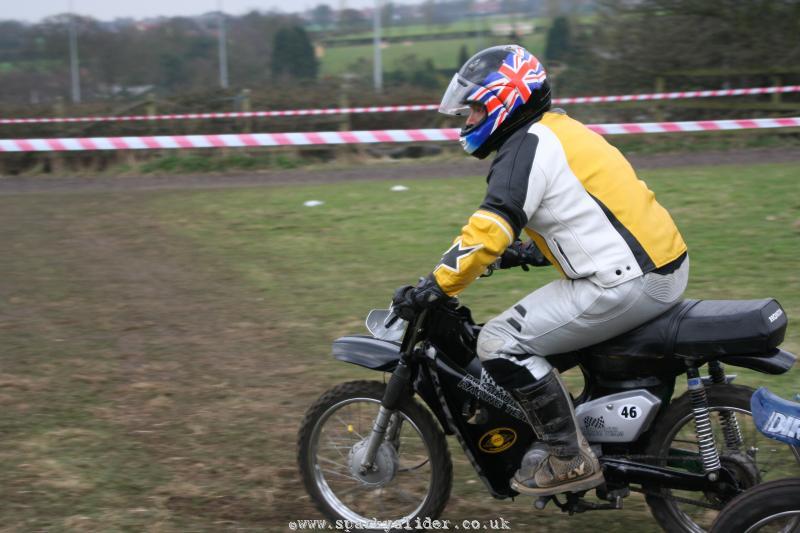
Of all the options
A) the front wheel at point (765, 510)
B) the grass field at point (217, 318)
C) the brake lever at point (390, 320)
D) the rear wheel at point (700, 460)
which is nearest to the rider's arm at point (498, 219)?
the brake lever at point (390, 320)

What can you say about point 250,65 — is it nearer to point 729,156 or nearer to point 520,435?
point 729,156

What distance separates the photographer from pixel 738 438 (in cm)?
411

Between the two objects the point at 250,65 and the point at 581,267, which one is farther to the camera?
the point at 250,65

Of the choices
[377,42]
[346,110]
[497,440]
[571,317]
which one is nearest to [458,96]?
[571,317]

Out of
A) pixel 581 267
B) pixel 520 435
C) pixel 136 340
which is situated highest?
pixel 581 267

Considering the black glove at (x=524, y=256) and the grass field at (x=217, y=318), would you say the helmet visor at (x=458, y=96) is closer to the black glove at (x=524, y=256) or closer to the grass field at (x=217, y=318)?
the black glove at (x=524, y=256)

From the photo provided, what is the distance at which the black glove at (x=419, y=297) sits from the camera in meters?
3.93

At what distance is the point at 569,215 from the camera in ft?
12.9

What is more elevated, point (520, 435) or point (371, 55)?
point (371, 55)

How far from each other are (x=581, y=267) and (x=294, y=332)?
4.09 metres

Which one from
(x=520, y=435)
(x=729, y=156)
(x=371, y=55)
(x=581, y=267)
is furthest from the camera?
(x=371, y=55)

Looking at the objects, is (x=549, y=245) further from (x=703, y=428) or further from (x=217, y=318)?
(x=217, y=318)

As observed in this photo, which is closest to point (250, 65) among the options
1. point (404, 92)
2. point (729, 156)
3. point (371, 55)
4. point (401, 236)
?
point (371, 55)

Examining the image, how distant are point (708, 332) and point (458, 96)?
138 centimetres
